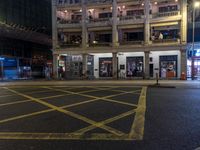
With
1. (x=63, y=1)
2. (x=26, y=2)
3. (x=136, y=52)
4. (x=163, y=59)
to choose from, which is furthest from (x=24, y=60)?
(x=163, y=59)

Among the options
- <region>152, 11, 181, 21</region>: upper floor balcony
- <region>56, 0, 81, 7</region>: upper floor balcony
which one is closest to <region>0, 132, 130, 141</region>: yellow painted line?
<region>152, 11, 181, 21</region>: upper floor balcony

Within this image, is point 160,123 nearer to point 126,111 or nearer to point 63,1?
point 126,111

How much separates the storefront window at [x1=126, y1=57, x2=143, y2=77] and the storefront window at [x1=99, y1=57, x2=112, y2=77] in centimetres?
297

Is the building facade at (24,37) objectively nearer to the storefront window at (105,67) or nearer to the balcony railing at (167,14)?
the storefront window at (105,67)

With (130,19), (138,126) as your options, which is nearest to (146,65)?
(130,19)

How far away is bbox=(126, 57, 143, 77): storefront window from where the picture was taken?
3331 centimetres

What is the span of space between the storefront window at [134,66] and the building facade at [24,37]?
18.0 m

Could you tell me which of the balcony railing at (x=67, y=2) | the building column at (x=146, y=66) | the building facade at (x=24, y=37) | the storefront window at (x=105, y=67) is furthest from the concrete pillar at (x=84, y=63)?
the building facade at (x=24, y=37)

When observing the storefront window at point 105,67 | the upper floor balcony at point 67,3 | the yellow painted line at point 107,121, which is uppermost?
the upper floor balcony at point 67,3

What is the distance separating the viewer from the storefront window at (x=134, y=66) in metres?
33.3

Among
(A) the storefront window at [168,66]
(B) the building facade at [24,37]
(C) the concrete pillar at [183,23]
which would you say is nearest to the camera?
(C) the concrete pillar at [183,23]

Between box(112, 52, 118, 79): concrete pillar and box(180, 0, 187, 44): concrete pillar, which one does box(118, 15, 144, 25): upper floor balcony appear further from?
box(180, 0, 187, 44): concrete pillar

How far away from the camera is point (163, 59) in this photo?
31.9m

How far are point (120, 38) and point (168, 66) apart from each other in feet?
28.1
